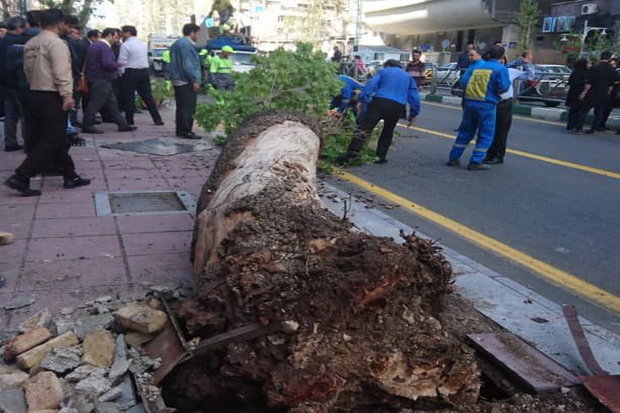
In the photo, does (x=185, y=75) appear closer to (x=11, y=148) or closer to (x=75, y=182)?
(x=11, y=148)

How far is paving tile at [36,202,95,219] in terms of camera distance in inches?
222

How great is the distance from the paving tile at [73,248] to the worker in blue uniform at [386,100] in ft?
15.0

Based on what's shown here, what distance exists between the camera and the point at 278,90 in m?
8.68

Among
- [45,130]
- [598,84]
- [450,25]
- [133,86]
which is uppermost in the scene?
[450,25]

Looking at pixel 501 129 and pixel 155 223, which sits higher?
pixel 501 129

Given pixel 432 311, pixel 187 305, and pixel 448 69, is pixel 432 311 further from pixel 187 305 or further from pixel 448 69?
pixel 448 69

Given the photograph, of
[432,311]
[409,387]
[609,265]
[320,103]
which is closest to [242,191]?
[432,311]

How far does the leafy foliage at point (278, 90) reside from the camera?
8.60m

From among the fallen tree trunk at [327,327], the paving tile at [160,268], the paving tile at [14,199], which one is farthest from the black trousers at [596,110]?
the fallen tree trunk at [327,327]

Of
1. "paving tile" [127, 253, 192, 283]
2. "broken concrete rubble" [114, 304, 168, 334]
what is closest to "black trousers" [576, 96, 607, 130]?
"paving tile" [127, 253, 192, 283]

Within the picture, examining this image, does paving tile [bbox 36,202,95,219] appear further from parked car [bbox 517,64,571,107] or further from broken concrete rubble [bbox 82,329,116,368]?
parked car [bbox 517,64,571,107]

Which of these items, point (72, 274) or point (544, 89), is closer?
point (72, 274)

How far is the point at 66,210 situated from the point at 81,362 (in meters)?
3.16

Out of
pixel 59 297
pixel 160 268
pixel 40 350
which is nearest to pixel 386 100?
pixel 160 268
